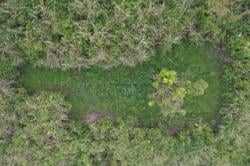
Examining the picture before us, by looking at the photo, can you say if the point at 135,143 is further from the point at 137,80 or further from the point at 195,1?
the point at 195,1

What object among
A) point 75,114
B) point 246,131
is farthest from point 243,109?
point 75,114

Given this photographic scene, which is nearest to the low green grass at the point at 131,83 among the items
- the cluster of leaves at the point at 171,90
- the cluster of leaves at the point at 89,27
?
the cluster of leaves at the point at 171,90

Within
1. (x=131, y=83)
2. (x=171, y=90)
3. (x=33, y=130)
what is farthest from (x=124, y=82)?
(x=33, y=130)

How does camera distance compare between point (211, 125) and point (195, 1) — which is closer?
point (195, 1)

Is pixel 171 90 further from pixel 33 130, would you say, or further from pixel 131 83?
pixel 33 130

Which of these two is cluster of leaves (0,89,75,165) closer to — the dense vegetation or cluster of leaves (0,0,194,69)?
the dense vegetation

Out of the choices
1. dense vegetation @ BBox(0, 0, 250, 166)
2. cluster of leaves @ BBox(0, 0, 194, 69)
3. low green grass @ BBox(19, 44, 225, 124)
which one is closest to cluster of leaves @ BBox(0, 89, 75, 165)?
dense vegetation @ BBox(0, 0, 250, 166)

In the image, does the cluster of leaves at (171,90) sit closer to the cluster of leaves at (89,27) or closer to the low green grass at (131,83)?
the low green grass at (131,83)
